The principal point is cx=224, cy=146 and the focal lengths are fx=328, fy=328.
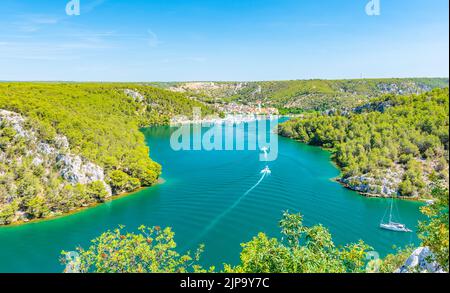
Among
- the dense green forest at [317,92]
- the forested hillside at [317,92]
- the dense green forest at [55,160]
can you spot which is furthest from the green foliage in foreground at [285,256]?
the forested hillside at [317,92]

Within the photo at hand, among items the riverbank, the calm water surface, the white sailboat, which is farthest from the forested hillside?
the white sailboat

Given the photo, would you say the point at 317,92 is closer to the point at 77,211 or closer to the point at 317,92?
the point at 317,92

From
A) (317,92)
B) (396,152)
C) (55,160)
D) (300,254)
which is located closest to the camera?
(300,254)

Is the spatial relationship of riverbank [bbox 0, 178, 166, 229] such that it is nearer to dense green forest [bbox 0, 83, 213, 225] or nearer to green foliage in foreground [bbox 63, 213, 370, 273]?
dense green forest [bbox 0, 83, 213, 225]

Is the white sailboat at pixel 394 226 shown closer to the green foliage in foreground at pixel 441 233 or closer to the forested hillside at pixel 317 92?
the green foliage in foreground at pixel 441 233

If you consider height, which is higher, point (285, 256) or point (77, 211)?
point (285, 256)

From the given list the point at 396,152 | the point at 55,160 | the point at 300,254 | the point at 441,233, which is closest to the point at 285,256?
the point at 300,254

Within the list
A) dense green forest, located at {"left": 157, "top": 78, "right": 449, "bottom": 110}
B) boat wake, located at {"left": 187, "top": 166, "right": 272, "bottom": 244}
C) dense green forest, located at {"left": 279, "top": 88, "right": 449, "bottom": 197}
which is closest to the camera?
boat wake, located at {"left": 187, "top": 166, "right": 272, "bottom": 244}
